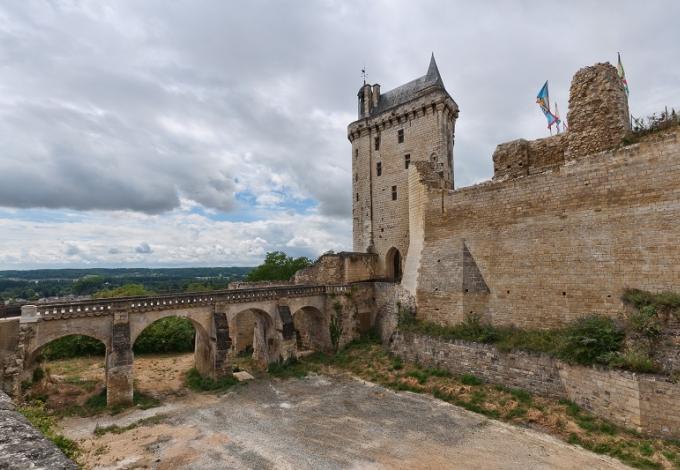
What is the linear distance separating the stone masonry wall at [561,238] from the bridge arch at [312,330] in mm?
6079

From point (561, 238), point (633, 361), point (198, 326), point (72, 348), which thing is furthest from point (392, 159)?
point (72, 348)

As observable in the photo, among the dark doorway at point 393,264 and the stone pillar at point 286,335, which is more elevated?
the dark doorway at point 393,264

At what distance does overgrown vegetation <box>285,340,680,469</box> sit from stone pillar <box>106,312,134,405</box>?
659cm

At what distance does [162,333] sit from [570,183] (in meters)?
24.5

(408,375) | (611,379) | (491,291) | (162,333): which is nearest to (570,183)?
(491,291)

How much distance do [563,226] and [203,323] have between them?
15289mm

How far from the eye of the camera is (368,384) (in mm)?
15375

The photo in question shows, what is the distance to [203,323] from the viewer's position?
645 inches

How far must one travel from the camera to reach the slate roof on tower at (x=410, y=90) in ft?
80.8

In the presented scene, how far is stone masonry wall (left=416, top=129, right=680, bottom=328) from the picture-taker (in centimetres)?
1113

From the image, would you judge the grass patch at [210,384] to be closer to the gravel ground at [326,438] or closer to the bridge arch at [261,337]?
the gravel ground at [326,438]

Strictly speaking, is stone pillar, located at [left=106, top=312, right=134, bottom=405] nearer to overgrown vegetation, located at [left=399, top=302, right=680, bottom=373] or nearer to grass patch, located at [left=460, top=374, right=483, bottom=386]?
grass patch, located at [left=460, top=374, right=483, bottom=386]

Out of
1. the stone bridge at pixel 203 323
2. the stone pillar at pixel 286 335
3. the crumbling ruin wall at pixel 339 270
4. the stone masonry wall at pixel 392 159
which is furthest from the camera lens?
the stone masonry wall at pixel 392 159

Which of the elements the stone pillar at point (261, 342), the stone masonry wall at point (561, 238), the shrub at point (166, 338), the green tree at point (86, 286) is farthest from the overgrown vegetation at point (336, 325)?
the green tree at point (86, 286)
